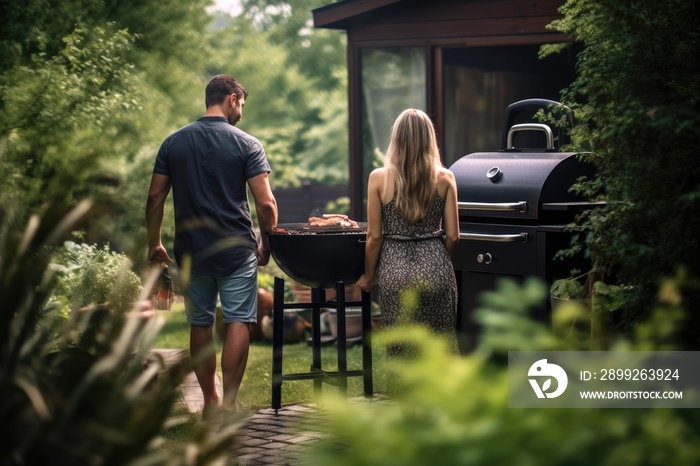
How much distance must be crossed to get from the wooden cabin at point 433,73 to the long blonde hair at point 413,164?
15.1 feet

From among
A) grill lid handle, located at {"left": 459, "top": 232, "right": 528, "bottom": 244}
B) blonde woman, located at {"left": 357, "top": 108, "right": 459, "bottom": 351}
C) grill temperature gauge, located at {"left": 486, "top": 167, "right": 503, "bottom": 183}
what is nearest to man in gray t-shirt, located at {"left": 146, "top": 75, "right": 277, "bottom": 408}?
blonde woman, located at {"left": 357, "top": 108, "right": 459, "bottom": 351}

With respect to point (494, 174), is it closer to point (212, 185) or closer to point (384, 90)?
point (212, 185)

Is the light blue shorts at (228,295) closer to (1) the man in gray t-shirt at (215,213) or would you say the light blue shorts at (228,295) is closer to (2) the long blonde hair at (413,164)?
(1) the man in gray t-shirt at (215,213)

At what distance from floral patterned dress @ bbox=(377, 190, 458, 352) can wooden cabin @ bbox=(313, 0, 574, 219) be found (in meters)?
4.66

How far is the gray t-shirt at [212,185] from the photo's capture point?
19.1ft

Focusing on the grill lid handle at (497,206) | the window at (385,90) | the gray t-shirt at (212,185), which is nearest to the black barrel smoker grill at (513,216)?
the grill lid handle at (497,206)

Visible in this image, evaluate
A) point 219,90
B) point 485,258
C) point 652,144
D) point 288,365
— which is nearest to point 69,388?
point 652,144

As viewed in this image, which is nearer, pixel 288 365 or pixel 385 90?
pixel 288 365

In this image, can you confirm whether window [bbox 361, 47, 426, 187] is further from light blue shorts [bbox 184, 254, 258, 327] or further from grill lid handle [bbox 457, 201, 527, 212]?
light blue shorts [bbox 184, 254, 258, 327]

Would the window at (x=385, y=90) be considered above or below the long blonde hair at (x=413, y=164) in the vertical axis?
above

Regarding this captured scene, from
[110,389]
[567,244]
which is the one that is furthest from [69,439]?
[567,244]

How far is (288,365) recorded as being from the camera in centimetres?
842

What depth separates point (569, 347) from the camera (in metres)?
2.21

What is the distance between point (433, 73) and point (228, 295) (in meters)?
5.26
